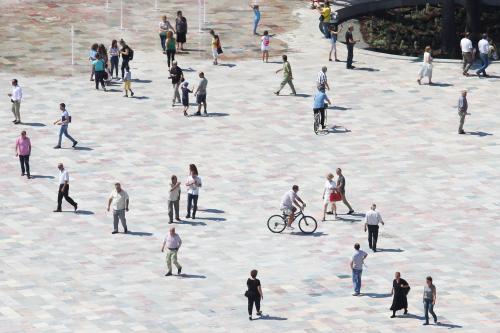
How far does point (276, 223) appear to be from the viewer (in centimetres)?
6072

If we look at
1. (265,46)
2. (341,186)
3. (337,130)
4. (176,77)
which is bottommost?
(341,186)

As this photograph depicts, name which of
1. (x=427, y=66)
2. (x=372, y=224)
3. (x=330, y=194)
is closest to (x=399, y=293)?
(x=372, y=224)

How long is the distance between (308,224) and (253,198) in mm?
3543

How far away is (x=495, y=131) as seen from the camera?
70312 mm

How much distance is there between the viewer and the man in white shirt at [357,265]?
5541 centimetres

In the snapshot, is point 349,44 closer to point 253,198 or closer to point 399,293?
point 253,198

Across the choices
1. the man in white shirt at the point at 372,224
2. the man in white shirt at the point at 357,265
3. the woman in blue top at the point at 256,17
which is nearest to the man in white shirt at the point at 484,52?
the woman in blue top at the point at 256,17

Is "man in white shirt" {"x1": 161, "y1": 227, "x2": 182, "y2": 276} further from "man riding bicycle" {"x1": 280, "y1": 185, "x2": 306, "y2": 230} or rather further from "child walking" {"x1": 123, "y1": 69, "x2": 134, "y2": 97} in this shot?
"child walking" {"x1": 123, "y1": 69, "x2": 134, "y2": 97}

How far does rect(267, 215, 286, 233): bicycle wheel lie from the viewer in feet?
199

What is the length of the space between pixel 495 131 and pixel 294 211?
504 inches

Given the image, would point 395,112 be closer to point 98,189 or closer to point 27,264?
point 98,189

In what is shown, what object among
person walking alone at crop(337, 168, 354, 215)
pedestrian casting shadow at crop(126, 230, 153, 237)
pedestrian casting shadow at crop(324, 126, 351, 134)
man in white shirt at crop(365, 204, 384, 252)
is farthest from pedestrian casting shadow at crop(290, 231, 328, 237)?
pedestrian casting shadow at crop(324, 126, 351, 134)

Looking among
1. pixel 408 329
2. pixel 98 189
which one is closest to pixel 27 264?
pixel 98 189

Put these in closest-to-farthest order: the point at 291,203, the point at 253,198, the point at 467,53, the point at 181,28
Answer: the point at 291,203 < the point at 253,198 < the point at 467,53 < the point at 181,28
